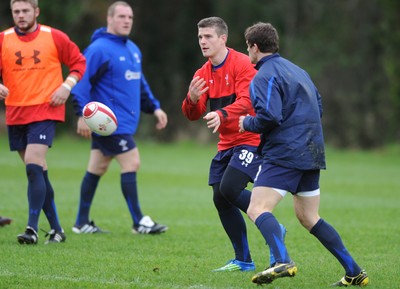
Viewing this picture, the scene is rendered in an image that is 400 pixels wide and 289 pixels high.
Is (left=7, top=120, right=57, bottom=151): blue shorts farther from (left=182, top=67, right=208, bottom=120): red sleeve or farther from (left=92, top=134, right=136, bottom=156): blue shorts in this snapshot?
(left=182, top=67, right=208, bottom=120): red sleeve

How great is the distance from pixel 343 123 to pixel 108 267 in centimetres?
2247

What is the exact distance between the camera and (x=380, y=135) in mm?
28484

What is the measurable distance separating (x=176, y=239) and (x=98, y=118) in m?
1.99

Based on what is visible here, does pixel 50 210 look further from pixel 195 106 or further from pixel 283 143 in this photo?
pixel 283 143

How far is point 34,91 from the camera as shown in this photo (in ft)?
27.7

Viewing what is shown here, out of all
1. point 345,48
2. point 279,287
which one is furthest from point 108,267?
Result: point 345,48

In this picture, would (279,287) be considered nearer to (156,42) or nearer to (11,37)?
(11,37)

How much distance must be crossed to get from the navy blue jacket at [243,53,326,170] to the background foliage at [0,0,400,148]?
20.1m

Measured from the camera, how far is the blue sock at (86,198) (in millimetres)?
9844

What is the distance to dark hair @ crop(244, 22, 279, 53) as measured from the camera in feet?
20.9

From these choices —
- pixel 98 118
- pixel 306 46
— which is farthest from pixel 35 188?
pixel 306 46

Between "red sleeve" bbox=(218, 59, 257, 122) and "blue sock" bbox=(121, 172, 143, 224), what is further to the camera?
"blue sock" bbox=(121, 172, 143, 224)

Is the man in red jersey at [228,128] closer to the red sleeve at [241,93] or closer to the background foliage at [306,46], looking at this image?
the red sleeve at [241,93]

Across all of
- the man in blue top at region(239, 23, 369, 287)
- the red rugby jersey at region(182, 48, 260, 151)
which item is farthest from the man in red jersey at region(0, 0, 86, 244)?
the man in blue top at region(239, 23, 369, 287)
